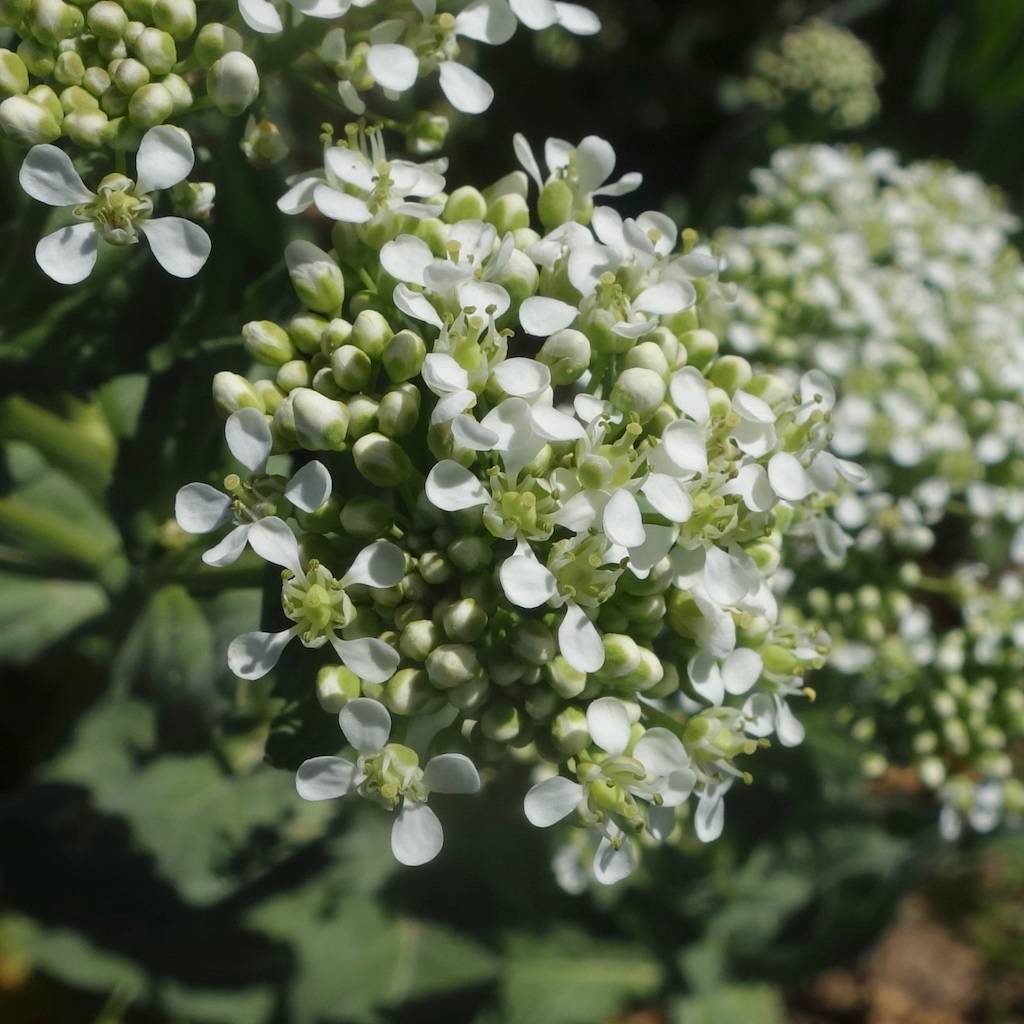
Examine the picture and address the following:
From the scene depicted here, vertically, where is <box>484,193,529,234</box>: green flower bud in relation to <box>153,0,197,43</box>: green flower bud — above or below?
below

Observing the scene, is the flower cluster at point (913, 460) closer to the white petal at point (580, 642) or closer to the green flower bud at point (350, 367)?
the white petal at point (580, 642)

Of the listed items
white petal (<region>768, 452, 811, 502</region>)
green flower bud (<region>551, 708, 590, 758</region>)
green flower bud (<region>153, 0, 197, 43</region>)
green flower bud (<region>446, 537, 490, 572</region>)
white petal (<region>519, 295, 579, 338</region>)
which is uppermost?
green flower bud (<region>153, 0, 197, 43</region>)

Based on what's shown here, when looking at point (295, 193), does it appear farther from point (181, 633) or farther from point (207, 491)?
point (181, 633)

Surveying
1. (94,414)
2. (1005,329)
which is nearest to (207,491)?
(94,414)

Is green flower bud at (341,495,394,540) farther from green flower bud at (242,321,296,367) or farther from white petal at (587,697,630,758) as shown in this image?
white petal at (587,697,630,758)

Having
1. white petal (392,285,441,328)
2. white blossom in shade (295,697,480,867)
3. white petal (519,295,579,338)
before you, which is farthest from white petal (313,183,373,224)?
white blossom in shade (295,697,480,867)

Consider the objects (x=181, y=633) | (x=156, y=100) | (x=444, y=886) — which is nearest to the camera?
(x=156, y=100)

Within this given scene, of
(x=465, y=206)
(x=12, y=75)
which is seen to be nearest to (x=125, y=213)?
(x=12, y=75)
